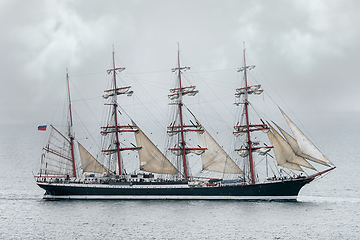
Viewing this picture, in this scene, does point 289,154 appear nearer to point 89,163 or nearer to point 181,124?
point 181,124

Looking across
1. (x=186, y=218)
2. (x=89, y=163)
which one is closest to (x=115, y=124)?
(x=89, y=163)

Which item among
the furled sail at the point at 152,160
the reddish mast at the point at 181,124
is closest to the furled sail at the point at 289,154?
the reddish mast at the point at 181,124

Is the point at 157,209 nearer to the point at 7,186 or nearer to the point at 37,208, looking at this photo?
the point at 37,208

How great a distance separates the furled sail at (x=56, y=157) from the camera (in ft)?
303

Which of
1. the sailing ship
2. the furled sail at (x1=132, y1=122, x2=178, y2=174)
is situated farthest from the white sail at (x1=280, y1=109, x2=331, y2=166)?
the furled sail at (x1=132, y1=122, x2=178, y2=174)

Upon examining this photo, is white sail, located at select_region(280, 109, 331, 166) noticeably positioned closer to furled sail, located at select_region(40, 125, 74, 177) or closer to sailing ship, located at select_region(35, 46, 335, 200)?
sailing ship, located at select_region(35, 46, 335, 200)

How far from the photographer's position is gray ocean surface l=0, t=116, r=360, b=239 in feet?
214

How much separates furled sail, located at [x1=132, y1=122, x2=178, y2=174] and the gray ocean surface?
20.4ft

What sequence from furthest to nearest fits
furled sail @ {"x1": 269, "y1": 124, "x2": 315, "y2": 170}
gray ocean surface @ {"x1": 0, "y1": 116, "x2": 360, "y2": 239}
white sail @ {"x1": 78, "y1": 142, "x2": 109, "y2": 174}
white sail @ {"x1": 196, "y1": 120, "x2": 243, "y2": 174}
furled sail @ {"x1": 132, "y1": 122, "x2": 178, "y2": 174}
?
white sail @ {"x1": 78, "y1": 142, "x2": 109, "y2": 174} < furled sail @ {"x1": 132, "y1": 122, "x2": 178, "y2": 174} < white sail @ {"x1": 196, "y1": 120, "x2": 243, "y2": 174} < furled sail @ {"x1": 269, "y1": 124, "x2": 315, "y2": 170} < gray ocean surface @ {"x1": 0, "y1": 116, "x2": 360, "y2": 239}

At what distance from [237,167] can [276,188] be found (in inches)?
296

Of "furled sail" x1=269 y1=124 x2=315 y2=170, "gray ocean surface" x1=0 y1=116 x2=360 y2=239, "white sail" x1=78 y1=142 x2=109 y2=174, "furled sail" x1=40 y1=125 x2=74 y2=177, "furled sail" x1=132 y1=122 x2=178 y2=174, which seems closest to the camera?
"gray ocean surface" x1=0 y1=116 x2=360 y2=239

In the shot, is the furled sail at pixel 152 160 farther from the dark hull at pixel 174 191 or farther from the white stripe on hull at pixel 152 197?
the white stripe on hull at pixel 152 197

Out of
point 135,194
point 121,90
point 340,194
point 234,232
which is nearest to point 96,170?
point 135,194

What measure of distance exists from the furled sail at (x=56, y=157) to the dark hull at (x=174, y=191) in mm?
3211
